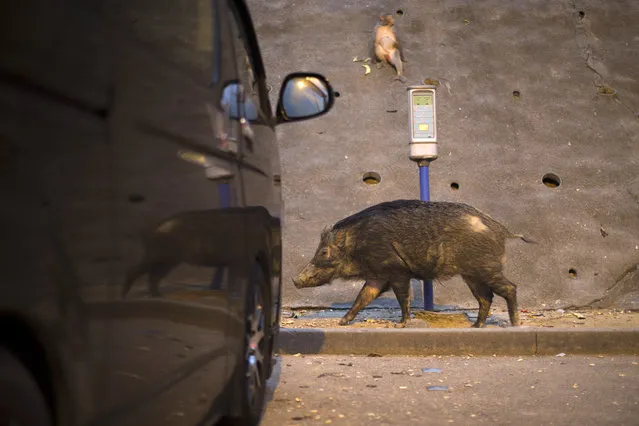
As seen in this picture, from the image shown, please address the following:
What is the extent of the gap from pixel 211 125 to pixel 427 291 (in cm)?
606

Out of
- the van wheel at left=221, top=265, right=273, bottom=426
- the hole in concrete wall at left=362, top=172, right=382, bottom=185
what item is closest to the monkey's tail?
the hole in concrete wall at left=362, top=172, right=382, bottom=185

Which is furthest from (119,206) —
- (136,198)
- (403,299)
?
(403,299)

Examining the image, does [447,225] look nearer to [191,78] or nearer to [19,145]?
[191,78]

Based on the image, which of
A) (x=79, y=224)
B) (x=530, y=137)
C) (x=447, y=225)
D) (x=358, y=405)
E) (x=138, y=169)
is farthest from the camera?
(x=530, y=137)

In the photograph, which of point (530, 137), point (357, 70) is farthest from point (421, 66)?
point (530, 137)

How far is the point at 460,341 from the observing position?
23.2 feet

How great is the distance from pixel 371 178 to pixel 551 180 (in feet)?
7.08

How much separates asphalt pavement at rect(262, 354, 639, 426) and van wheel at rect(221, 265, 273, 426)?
0.43 m

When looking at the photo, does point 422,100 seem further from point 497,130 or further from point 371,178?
point 497,130

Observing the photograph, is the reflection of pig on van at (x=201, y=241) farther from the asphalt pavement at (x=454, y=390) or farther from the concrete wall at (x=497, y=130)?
the concrete wall at (x=497, y=130)

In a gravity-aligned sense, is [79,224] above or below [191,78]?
below

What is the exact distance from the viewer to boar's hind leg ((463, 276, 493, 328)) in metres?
8.56

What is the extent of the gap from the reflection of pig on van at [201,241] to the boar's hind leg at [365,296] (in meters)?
4.72

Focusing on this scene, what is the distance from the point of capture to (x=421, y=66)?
11.3 m
